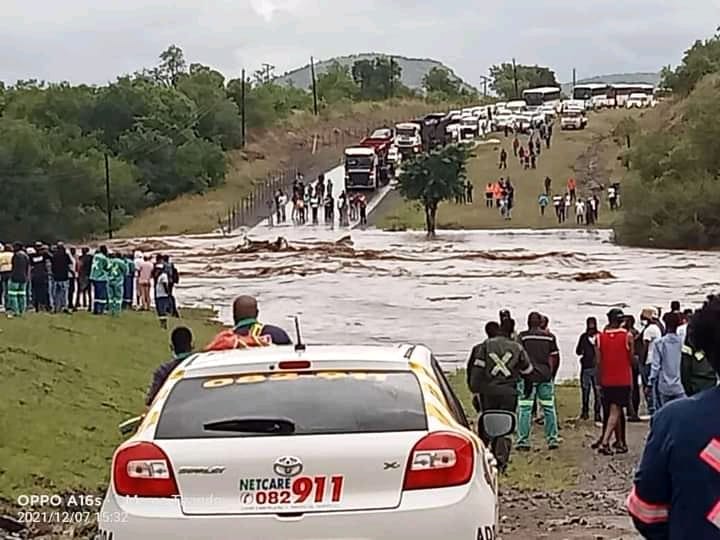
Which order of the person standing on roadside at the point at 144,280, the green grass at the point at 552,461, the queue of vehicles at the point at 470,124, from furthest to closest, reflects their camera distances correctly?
the queue of vehicles at the point at 470,124 → the person standing on roadside at the point at 144,280 → the green grass at the point at 552,461

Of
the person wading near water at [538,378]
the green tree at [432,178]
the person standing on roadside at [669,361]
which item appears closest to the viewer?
the person standing on roadside at [669,361]

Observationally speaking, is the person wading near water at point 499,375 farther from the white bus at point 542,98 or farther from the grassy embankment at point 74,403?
the white bus at point 542,98

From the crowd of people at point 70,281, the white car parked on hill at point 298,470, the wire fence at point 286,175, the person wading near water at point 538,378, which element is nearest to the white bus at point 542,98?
the wire fence at point 286,175

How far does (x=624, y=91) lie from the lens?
13075cm

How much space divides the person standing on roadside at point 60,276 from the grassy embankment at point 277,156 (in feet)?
153

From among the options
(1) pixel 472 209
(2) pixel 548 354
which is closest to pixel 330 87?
(1) pixel 472 209

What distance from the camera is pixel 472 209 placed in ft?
244

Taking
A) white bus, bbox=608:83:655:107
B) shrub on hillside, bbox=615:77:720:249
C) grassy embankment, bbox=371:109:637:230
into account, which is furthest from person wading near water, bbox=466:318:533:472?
white bus, bbox=608:83:655:107

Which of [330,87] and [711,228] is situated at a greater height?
[330,87]

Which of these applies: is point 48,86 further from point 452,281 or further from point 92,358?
point 92,358

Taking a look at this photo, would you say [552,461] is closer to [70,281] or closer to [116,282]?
[70,281]

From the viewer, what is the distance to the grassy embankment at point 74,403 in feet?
39.9

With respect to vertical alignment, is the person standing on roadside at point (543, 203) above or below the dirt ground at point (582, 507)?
above

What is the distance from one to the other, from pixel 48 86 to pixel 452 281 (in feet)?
231
